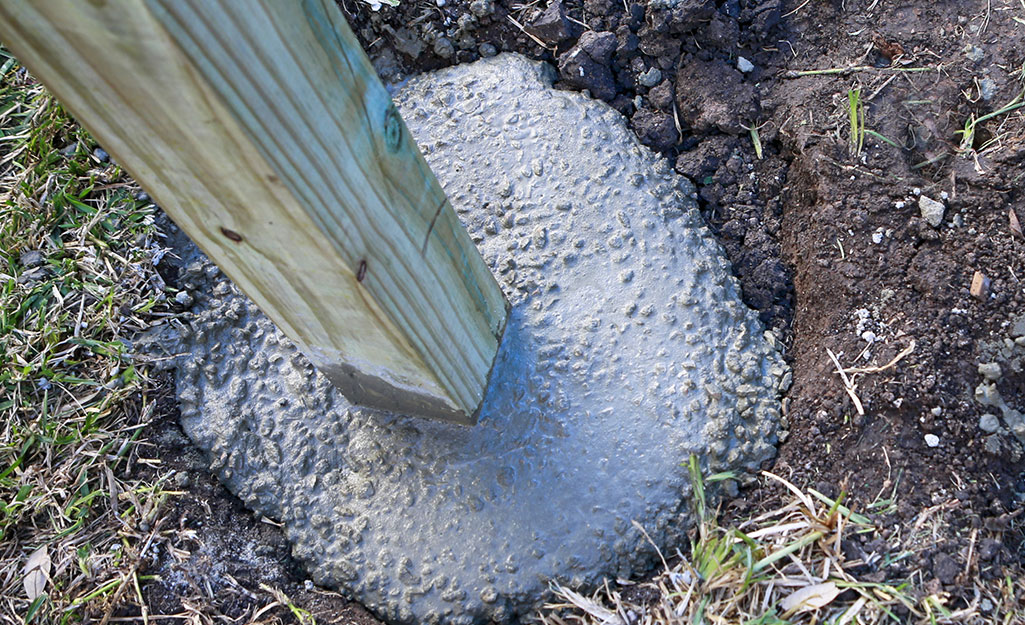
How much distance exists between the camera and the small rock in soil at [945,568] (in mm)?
1688

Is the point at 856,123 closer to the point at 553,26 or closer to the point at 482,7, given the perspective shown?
the point at 553,26

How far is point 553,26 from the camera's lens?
7.64 ft

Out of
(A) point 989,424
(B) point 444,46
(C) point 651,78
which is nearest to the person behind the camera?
(A) point 989,424

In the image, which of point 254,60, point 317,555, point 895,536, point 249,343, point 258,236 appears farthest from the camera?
point 249,343

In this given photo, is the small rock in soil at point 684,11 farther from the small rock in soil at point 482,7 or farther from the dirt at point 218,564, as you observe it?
the dirt at point 218,564

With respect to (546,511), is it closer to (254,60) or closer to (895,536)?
(895,536)

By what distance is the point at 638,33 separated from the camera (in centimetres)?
231

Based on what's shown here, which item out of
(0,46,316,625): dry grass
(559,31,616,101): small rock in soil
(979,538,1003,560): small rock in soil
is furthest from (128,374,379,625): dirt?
(559,31,616,101): small rock in soil

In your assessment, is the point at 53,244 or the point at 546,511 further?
the point at 53,244

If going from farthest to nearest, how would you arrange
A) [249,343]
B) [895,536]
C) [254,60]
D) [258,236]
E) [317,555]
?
[249,343] → [317,555] → [895,536] → [258,236] → [254,60]

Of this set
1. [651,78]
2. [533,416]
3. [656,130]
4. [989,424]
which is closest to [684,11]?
[651,78]

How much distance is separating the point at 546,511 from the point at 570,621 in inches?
9.7

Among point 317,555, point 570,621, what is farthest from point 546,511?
point 317,555

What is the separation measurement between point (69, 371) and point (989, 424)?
2.26 metres
